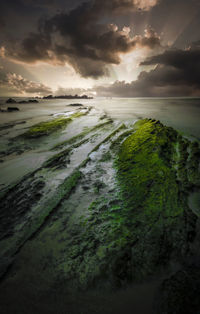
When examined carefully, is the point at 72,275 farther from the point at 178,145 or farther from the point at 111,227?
the point at 178,145

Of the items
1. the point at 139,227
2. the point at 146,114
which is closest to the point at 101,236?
the point at 139,227

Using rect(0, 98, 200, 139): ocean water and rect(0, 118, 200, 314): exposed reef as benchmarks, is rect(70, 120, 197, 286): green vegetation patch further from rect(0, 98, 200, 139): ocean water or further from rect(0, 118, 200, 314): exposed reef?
rect(0, 98, 200, 139): ocean water

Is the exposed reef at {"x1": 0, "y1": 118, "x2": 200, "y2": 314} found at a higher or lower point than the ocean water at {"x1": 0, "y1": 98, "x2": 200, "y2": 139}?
lower

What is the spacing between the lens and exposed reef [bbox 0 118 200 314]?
Answer: 1.45 meters

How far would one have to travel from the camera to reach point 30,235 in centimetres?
197

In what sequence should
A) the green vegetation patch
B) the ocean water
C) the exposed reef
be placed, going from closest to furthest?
the exposed reef → the green vegetation patch → the ocean water

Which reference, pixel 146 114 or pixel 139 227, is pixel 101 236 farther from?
pixel 146 114

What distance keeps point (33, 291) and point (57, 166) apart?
2.72m

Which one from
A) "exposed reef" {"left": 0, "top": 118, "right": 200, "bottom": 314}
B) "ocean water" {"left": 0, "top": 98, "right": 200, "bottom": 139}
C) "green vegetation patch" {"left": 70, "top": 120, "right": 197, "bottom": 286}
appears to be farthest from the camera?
"ocean water" {"left": 0, "top": 98, "right": 200, "bottom": 139}

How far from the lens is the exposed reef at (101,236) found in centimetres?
145

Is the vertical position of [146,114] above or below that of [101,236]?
above

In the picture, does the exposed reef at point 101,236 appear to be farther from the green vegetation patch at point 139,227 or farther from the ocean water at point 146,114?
the ocean water at point 146,114

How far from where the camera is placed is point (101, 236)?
1900 millimetres

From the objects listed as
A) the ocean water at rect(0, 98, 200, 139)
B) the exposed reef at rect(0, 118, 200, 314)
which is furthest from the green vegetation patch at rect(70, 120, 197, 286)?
the ocean water at rect(0, 98, 200, 139)
